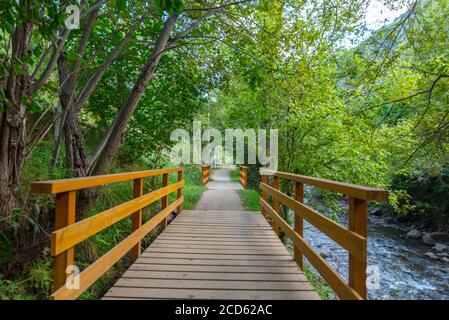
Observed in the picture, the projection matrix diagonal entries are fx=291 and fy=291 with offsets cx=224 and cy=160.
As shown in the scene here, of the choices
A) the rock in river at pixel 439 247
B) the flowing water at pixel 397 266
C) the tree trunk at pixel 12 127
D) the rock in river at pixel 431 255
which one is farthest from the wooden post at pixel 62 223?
the rock in river at pixel 439 247

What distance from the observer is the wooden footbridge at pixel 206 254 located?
1737mm

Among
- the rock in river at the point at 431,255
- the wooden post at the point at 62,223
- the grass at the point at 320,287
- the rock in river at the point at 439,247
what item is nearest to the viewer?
the wooden post at the point at 62,223

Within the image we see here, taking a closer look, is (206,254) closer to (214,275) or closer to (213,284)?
(214,275)

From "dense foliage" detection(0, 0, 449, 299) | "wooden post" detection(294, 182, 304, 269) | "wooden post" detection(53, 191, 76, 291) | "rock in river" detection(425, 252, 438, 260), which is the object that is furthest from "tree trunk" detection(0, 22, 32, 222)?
"rock in river" detection(425, 252, 438, 260)

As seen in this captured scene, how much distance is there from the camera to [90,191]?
3518mm

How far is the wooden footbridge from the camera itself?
1737 millimetres

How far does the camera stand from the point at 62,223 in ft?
5.63

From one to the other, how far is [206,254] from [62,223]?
6.52ft

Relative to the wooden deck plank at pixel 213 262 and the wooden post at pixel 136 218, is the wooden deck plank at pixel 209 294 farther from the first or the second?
the wooden post at pixel 136 218

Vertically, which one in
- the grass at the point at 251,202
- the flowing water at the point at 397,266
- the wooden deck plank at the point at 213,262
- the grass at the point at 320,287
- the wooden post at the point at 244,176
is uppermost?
the wooden post at the point at 244,176

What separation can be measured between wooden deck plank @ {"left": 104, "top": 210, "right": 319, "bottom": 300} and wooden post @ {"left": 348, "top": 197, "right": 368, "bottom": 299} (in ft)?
2.18

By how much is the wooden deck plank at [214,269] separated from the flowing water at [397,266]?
12.1ft

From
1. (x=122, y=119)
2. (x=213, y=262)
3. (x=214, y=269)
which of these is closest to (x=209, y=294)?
(x=214, y=269)
